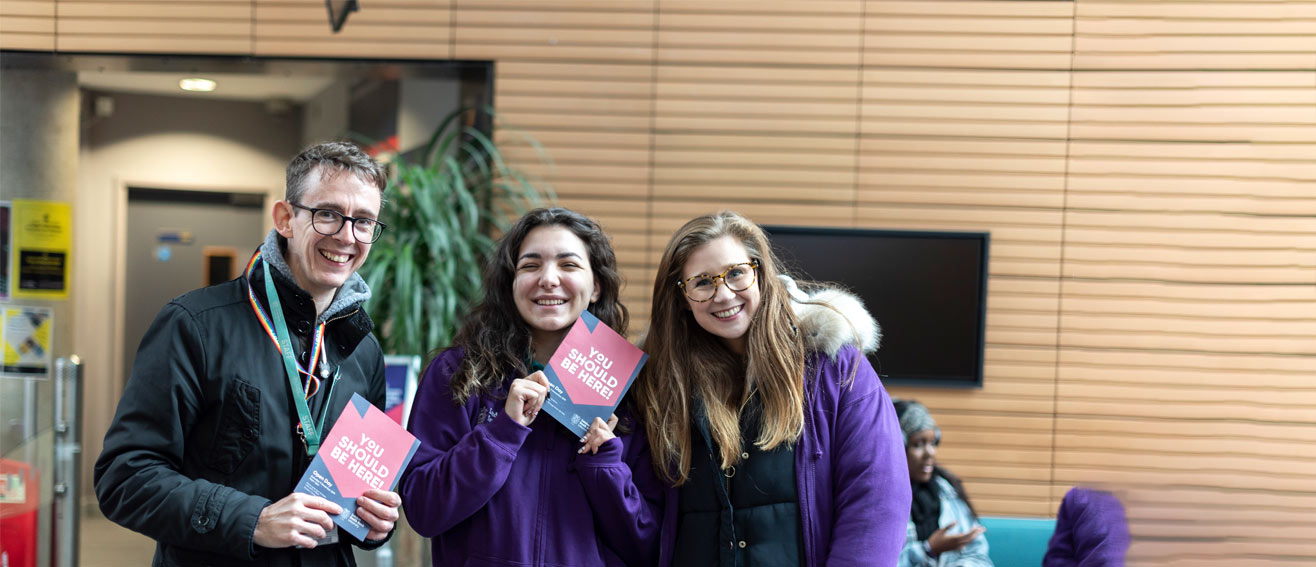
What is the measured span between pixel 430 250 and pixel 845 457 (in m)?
2.45

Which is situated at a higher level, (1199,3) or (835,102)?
(1199,3)

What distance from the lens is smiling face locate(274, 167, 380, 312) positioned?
64.4 inches

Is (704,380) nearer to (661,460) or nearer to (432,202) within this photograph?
(661,460)

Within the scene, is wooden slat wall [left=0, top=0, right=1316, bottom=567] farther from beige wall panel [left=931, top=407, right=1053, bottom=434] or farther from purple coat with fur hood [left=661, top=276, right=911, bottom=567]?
purple coat with fur hood [left=661, top=276, right=911, bottom=567]

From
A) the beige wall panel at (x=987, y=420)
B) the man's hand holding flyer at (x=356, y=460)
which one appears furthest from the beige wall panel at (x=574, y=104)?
the man's hand holding flyer at (x=356, y=460)

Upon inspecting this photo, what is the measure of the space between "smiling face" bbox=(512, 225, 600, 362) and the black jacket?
430 mm

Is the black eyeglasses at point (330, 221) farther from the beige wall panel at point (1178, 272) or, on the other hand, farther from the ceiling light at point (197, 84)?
the ceiling light at point (197, 84)

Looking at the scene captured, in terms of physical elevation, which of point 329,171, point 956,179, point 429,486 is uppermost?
point 956,179

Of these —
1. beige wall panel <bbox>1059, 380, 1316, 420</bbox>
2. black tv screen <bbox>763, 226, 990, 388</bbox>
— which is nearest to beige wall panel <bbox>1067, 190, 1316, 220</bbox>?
black tv screen <bbox>763, 226, 990, 388</bbox>

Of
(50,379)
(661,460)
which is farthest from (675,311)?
(50,379)

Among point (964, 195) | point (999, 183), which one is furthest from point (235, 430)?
point (999, 183)

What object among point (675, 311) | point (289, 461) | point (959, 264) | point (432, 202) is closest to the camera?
point (289, 461)

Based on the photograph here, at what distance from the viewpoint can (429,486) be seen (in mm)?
1747

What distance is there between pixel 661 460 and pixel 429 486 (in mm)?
470
